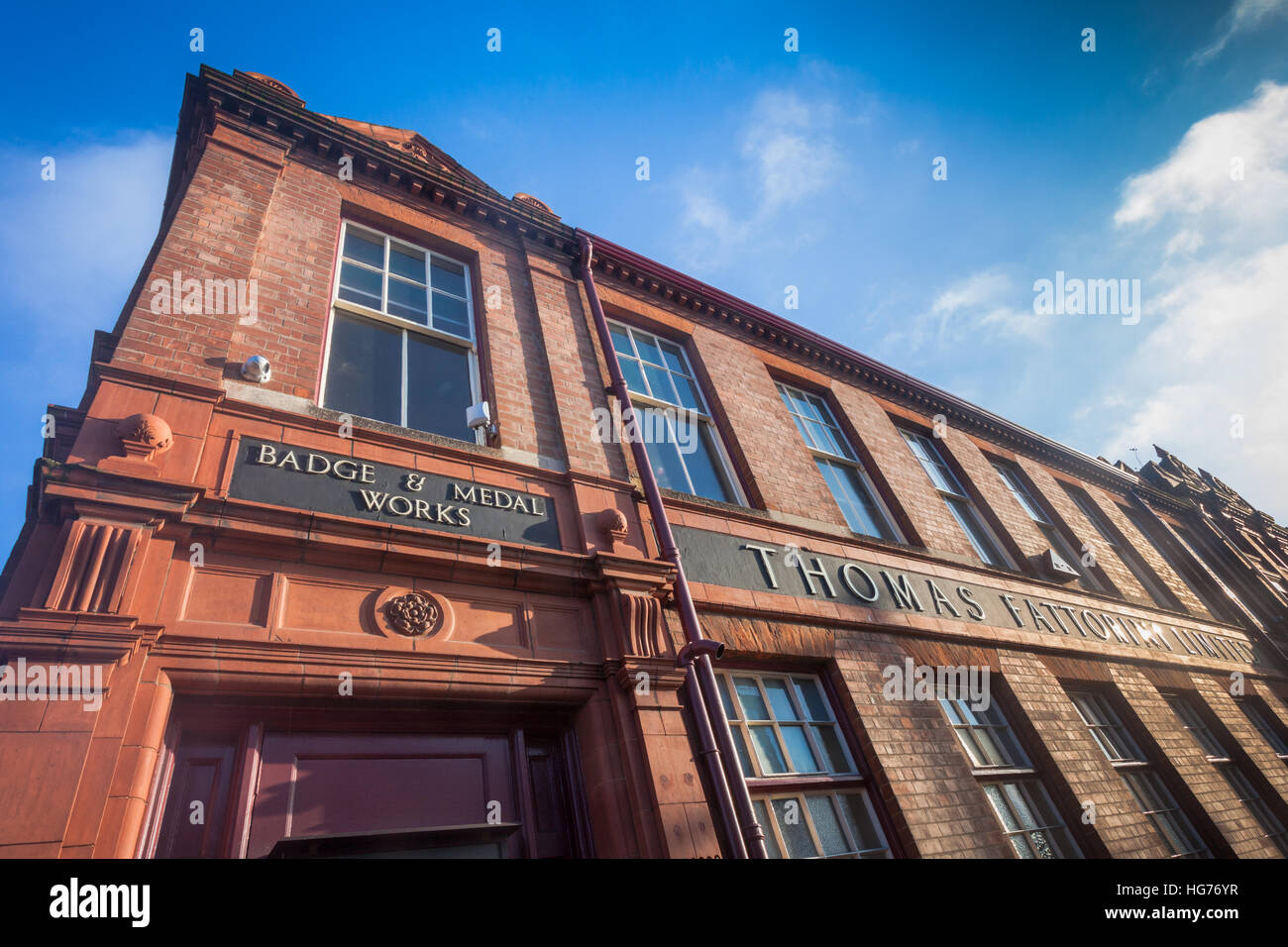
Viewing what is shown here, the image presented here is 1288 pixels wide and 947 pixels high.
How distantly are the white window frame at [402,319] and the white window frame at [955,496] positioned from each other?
6914 mm

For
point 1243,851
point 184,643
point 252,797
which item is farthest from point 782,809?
point 1243,851

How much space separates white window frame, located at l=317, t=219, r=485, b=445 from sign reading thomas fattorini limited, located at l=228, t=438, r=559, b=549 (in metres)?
0.72

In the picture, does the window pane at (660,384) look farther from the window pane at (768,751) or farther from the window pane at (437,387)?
the window pane at (768,751)

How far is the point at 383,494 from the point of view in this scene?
14.5 feet

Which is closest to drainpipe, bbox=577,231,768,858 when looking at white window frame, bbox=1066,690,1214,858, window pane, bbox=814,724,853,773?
window pane, bbox=814,724,853,773

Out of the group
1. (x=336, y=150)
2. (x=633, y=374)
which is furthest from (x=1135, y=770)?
(x=336, y=150)

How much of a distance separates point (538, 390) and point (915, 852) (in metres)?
4.90

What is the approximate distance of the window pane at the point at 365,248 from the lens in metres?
6.43

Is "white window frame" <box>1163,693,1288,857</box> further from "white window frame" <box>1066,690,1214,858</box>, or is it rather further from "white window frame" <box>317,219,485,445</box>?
"white window frame" <box>317,219,485,445</box>

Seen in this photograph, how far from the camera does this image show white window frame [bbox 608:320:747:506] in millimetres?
7102

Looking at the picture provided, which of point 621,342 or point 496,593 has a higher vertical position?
→ point 621,342

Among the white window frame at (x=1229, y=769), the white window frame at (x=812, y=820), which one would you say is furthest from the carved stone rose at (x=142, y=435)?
the white window frame at (x=1229, y=769)

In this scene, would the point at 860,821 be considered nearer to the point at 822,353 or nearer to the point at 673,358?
the point at 673,358

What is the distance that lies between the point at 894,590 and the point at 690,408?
3.10 metres
